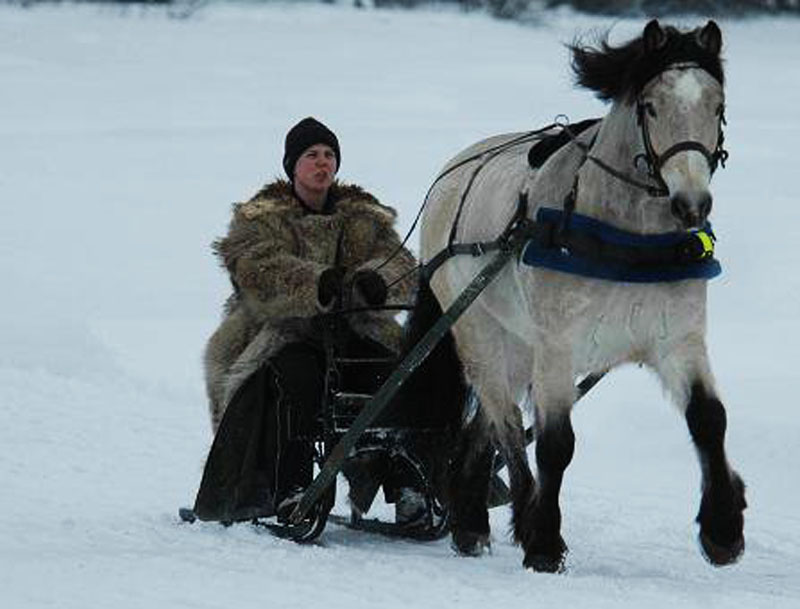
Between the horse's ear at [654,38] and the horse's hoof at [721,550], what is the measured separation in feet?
A: 4.60

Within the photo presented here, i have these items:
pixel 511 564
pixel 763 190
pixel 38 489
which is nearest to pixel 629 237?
pixel 511 564

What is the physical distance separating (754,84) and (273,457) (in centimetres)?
1620

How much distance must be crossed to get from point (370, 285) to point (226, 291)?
7.14 m

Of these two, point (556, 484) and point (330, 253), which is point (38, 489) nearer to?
point (330, 253)

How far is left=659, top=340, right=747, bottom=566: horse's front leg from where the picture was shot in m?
5.81

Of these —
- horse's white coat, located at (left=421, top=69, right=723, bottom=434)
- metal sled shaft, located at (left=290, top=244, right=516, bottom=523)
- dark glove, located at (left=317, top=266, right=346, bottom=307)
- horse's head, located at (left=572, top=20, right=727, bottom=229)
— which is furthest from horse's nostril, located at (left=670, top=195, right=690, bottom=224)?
dark glove, located at (left=317, top=266, right=346, bottom=307)

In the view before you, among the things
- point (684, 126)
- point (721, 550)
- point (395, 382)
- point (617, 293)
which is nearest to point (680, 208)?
point (684, 126)

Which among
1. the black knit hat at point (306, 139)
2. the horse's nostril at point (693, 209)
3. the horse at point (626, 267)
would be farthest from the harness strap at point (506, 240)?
the horse's nostril at point (693, 209)

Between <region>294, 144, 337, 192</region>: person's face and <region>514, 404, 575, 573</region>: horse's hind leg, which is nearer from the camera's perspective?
<region>514, 404, 575, 573</region>: horse's hind leg

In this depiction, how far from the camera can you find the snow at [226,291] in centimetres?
588

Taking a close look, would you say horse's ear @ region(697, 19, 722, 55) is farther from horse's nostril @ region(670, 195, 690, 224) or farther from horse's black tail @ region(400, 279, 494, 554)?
horse's black tail @ region(400, 279, 494, 554)

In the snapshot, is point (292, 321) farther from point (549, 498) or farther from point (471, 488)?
point (549, 498)

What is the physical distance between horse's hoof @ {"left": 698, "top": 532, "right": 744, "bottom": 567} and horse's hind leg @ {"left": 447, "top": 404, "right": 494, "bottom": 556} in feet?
3.44

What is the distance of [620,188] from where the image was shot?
5.82 m
